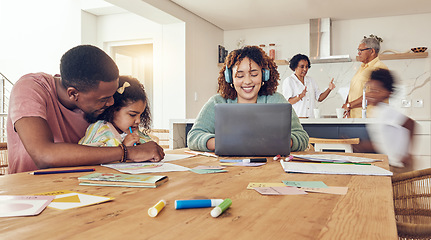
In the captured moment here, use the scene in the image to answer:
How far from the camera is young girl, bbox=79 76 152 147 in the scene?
1428mm

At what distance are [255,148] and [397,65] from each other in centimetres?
451

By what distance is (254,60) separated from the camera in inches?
77.0

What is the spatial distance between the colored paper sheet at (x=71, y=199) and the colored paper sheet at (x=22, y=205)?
0.6 inches

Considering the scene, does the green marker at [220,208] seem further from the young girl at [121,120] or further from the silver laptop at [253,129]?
the young girl at [121,120]

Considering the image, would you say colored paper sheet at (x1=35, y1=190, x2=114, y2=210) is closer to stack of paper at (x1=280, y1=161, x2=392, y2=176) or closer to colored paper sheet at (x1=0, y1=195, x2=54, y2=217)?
colored paper sheet at (x1=0, y1=195, x2=54, y2=217)

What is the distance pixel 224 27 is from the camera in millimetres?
5852

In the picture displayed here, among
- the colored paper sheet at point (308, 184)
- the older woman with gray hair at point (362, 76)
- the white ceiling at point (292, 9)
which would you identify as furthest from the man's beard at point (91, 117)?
the white ceiling at point (292, 9)

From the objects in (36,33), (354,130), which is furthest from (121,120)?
(36,33)

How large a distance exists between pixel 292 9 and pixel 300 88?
1.23 m

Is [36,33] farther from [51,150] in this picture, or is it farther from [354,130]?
[51,150]

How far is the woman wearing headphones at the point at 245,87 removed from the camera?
1.82m

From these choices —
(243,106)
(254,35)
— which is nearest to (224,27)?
(254,35)

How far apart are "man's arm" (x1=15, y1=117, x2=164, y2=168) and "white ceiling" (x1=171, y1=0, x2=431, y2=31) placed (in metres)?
3.67

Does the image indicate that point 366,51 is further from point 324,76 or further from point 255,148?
point 255,148
